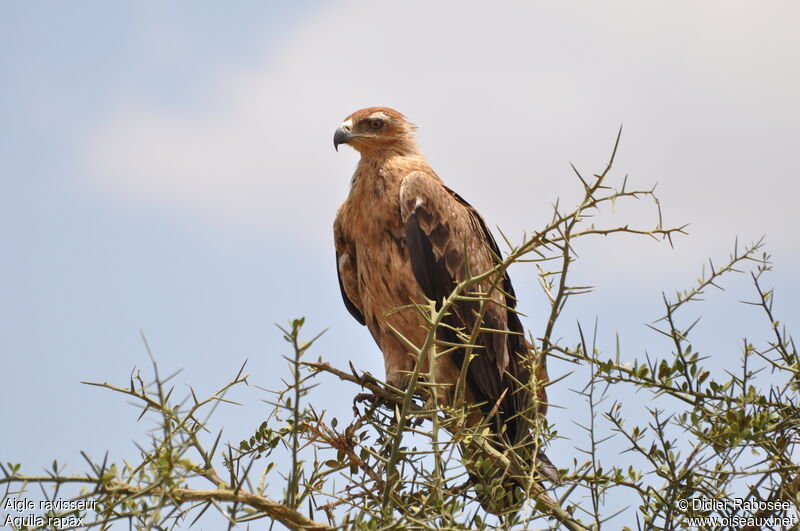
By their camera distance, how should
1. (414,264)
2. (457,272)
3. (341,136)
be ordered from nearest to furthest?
(414,264)
(457,272)
(341,136)

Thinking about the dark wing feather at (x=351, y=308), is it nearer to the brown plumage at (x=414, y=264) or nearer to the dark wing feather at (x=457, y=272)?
the brown plumage at (x=414, y=264)

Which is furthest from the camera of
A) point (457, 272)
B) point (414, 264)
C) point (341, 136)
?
point (341, 136)

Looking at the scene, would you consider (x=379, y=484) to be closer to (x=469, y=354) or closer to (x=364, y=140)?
(x=469, y=354)

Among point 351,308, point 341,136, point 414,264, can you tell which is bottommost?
point 414,264

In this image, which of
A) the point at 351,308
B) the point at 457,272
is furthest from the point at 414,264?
the point at 351,308

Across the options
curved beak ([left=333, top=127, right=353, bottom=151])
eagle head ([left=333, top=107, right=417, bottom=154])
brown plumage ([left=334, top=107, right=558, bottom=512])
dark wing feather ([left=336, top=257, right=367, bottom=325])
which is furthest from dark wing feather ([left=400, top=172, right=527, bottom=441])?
dark wing feather ([left=336, top=257, right=367, bottom=325])

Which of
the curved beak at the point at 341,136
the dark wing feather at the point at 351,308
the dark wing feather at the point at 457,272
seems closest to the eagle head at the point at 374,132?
the curved beak at the point at 341,136

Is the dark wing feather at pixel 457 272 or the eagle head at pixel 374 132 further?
the eagle head at pixel 374 132

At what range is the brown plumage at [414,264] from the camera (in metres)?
5.21

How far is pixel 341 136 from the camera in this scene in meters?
6.16

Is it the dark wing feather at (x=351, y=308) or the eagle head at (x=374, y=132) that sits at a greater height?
the eagle head at (x=374, y=132)

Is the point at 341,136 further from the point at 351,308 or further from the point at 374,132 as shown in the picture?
the point at 351,308

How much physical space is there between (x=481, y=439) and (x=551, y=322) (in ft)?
1.47

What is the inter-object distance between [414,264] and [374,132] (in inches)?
53.0
